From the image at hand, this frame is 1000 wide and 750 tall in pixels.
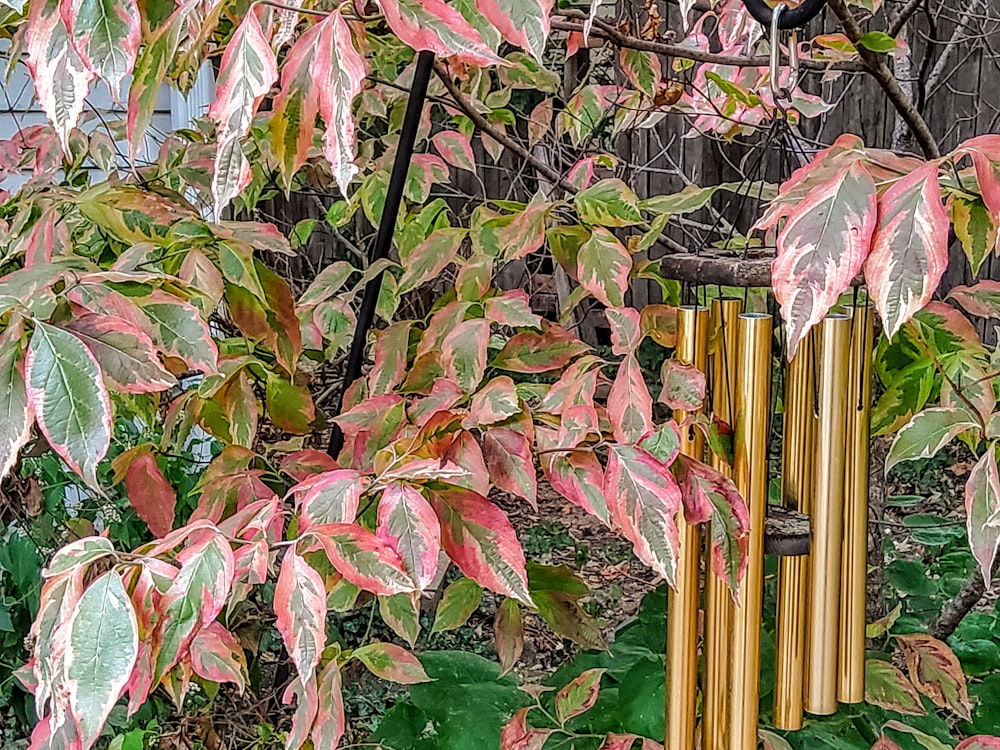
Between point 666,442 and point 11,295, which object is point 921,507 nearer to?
point 666,442

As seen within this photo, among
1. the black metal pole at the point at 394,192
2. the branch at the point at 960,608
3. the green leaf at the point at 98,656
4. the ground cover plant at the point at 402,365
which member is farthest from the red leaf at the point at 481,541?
the branch at the point at 960,608

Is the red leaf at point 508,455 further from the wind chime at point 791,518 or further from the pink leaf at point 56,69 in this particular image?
the pink leaf at point 56,69

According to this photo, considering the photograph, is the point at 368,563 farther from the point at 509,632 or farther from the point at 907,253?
the point at 509,632

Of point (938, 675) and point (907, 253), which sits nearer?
point (907, 253)

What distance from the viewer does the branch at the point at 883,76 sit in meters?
0.77

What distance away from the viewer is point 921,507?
111 inches

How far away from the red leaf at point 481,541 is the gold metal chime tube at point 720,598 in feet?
0.53

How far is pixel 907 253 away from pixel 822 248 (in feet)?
0.16

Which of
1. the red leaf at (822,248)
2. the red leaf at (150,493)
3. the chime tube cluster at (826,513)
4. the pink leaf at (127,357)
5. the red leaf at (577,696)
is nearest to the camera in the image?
the red leaf at (822,248)

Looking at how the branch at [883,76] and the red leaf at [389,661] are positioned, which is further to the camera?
the red leaf at [389,661]

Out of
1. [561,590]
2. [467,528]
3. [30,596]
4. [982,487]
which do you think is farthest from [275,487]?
[30,596]

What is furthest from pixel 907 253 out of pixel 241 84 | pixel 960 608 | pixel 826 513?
pixel 960 608

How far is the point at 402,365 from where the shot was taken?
1.05 m

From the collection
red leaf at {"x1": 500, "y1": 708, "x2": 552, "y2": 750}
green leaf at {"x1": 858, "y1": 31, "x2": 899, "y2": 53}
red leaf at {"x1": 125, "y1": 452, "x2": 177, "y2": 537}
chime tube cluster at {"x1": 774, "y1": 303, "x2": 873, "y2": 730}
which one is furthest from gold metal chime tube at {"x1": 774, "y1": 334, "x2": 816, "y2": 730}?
red leaf at {"x1": 125, "y1": 452, "x2": 177, "y2": 537}
